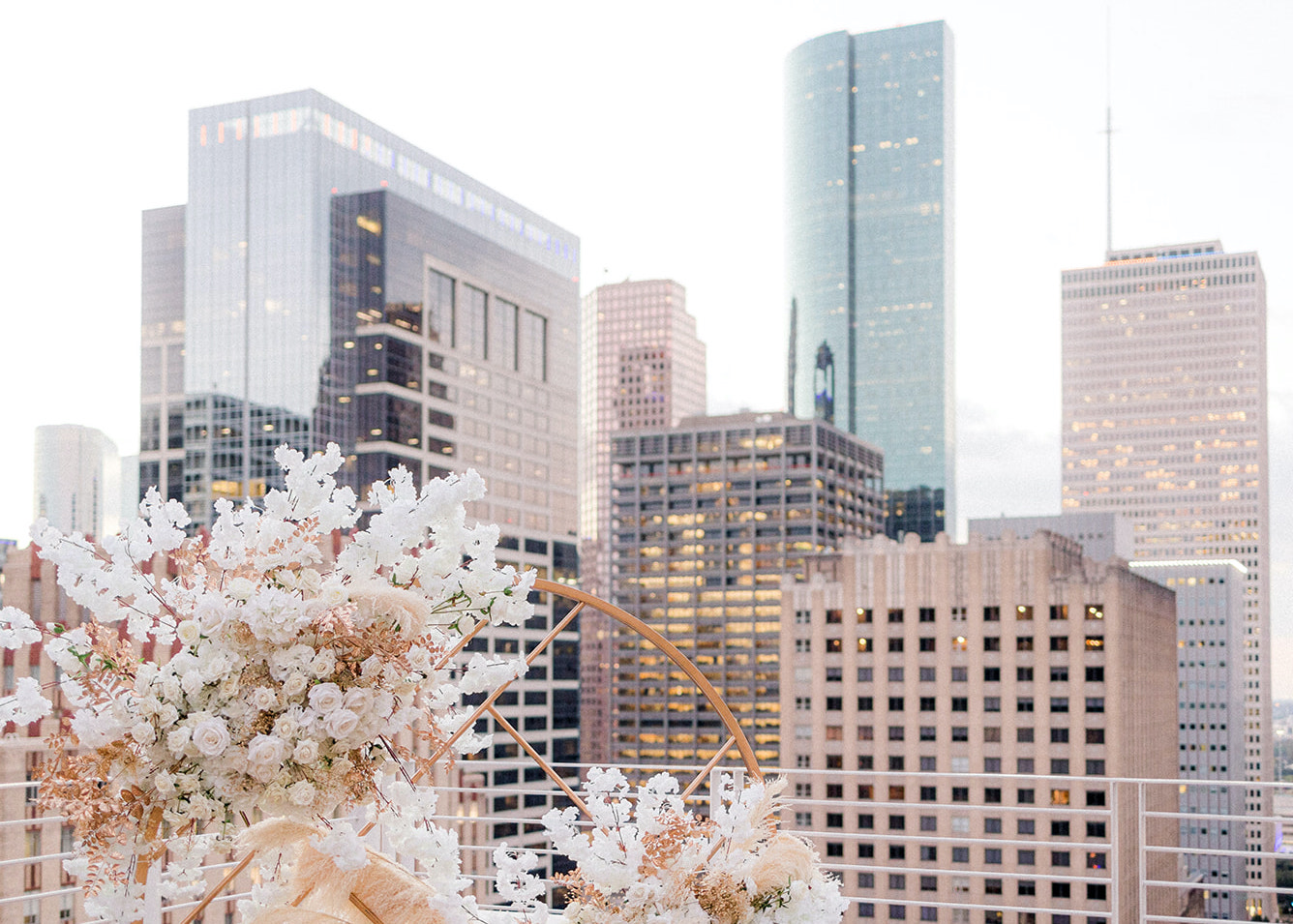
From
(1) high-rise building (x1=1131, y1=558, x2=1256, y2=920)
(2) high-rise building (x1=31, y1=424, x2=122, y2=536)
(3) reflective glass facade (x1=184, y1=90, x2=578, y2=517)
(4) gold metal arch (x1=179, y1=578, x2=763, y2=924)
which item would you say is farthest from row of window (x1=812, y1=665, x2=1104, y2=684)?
(4) gold metal arch (x1=179, y1=578, x2=763, y2=924)

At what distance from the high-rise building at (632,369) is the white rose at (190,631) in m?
133

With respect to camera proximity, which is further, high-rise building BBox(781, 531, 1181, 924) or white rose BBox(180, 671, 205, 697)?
high-rise building BBox(781, 531, 1181, 924)

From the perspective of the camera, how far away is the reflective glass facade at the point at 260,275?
6506 cm

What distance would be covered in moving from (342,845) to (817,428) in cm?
9193

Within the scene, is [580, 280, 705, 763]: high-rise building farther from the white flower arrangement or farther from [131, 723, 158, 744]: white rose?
[131, 723, 158, 744]: white rose

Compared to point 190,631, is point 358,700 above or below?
below

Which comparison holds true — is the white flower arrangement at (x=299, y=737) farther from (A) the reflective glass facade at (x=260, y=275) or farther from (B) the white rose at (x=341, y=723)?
(A) the reflective glass facade at (x=260, y=275)

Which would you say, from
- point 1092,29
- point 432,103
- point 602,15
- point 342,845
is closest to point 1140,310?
point 1092,29

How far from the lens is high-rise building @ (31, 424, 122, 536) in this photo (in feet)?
183

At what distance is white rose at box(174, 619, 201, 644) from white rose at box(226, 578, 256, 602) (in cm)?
8

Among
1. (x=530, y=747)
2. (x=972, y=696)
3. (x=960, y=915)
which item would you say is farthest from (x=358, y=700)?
(x=960, y=915)

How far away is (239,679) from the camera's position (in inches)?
74.3

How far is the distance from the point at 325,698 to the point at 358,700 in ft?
0.17

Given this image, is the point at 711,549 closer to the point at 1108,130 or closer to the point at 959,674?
the point at 959,674
